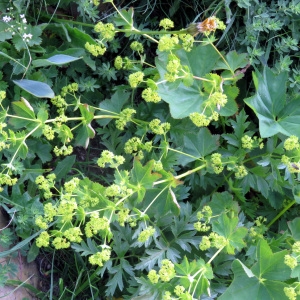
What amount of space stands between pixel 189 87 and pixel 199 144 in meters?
0.22

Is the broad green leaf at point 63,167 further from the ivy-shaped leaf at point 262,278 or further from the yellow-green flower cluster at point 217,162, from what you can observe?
the ivy-shaped leaf at point 262,278

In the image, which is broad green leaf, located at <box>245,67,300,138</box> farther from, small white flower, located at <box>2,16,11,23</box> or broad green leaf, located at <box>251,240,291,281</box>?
small white flower, located at <box>2,16,11,23</box>

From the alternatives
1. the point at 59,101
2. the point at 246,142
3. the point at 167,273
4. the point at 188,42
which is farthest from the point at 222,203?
the point at 59,101

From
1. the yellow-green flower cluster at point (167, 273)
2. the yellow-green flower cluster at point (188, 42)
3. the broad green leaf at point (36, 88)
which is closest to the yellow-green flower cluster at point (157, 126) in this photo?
the yellow-green flower cluster at point (188, 42)

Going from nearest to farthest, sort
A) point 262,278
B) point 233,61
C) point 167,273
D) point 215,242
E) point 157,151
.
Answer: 1. point 167,273
2. point 215,242
3. point 262,278
4. point 233,61
5. point 157,151

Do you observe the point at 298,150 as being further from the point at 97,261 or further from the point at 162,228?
the point at 97,261

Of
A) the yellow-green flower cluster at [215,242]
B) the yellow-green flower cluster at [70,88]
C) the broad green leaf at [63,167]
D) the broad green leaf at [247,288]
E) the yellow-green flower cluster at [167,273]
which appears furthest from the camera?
the broad green leaf at [63,167]

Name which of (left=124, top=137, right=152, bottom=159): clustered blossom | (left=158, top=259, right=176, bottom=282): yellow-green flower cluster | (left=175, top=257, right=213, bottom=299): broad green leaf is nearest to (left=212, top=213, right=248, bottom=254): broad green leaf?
(left=175, top=257, right=213, bottom=299): broad green leaf

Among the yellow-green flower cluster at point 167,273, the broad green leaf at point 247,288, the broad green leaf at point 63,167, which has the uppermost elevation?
the yellow-green flower cluster at point 167,273

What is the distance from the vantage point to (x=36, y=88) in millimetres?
1640

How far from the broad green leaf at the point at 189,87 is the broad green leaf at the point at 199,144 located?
11 centimetres

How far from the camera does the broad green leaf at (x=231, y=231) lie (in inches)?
58.8

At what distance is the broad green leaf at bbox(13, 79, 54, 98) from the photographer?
1615 millimetres

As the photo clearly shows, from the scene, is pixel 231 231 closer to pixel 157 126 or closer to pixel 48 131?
pixel 157 126
